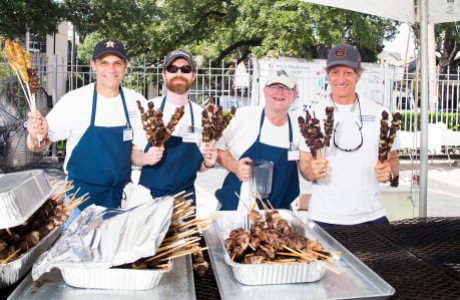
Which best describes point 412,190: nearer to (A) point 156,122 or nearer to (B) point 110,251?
(A) point 156,122

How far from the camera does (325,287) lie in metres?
1.41

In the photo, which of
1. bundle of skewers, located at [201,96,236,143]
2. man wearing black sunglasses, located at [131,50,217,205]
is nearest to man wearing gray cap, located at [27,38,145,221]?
man wearing black sunglasses, located at [131,50,217,205]

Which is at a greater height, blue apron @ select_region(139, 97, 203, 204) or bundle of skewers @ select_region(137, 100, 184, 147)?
bundle of skewers @ select_region(137, 100, 184, 147)

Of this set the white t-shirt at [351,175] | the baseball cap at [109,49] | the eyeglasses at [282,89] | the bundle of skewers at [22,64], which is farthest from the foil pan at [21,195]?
the eyeglasses at [282,89]

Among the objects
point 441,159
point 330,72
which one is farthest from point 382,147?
point 441,159

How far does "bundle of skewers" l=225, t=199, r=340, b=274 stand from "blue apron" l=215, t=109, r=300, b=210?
1.42m

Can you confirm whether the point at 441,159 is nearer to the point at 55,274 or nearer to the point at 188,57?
the point at 188,57

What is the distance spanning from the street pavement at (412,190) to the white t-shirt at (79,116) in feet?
3.95

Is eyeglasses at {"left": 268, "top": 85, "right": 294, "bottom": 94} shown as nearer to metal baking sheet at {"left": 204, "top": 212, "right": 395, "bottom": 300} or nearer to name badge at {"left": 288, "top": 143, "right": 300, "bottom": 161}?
name badge at {"left": 288, "top": 143, "right": 300, "bottom": 161}

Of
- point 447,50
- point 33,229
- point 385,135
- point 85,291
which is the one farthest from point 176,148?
point 447,50

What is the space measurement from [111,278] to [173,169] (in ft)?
5.55

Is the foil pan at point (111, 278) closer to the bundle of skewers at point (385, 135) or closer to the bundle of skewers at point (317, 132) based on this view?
the bundle of skewers at point (317, 132)

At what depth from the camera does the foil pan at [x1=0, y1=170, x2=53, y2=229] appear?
129 cm

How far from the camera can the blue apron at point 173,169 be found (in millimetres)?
2975
